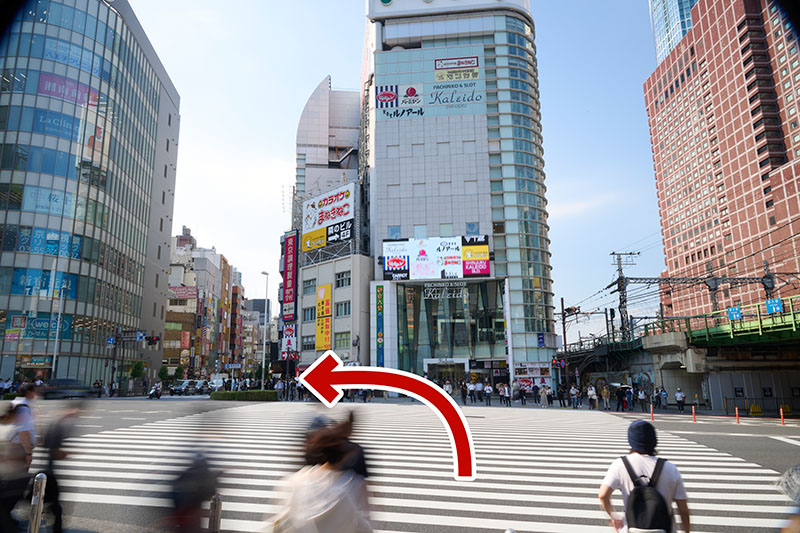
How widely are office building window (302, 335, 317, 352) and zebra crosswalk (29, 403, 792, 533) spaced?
35944mm

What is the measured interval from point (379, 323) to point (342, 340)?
4.56 meters

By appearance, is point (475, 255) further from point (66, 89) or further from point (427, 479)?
point (66, 89)

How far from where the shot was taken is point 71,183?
45.8m

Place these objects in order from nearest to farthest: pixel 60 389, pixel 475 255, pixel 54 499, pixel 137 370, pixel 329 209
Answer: pixel 54 499
pixel 60 389
pixel 475 255
pixel 137 370
pixel 329 209

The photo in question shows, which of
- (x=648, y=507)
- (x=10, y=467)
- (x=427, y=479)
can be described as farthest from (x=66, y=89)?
(x=648, y=507)

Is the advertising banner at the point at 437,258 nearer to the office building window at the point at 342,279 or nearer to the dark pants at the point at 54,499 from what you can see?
the office building window at the point at 342,279

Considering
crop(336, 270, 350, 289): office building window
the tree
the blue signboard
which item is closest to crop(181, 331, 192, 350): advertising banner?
the tree

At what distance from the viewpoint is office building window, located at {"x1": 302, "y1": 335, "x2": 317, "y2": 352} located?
53156 millimetres

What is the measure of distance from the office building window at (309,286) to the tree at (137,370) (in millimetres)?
20180

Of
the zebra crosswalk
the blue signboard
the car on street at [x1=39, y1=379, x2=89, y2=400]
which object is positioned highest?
the blue signboard

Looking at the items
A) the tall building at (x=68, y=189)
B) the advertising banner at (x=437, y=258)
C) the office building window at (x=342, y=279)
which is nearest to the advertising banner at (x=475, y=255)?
the advertising banner at (x=437, y=258)

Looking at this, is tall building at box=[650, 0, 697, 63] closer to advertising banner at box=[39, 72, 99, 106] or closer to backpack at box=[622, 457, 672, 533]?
advertising banner at box=[39, 72, 99, 106]

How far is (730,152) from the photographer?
85.2 m

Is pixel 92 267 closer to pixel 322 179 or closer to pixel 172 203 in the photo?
pixel 172 203
